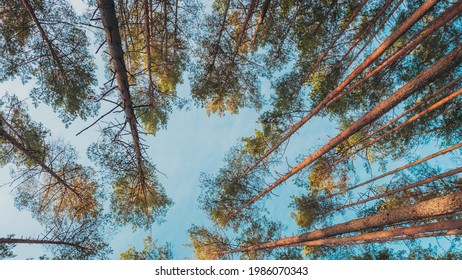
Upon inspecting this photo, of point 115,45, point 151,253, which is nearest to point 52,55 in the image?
point 115,45

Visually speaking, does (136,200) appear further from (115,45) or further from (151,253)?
(115,45)

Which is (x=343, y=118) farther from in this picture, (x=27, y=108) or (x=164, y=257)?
(x=27, y=108)

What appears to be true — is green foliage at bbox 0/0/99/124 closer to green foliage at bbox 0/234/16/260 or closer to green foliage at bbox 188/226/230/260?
green foliage at bbox 0/234/16/260

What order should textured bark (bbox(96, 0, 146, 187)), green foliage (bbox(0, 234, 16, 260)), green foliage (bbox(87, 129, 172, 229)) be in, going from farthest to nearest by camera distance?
green foliage (bbox(87, 129, 172, 229)) < green foliage (bbox(0, 234, 16, 260)) < textured bark (bbox(96, 0, 146, 187))

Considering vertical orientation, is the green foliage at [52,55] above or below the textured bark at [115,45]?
above

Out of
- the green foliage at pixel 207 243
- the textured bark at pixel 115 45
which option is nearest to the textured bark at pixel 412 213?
the textured bark at pixel 115 45

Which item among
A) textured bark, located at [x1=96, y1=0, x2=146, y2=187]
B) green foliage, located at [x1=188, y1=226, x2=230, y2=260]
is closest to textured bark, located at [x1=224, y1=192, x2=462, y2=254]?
textured bark, located at [x1=96, y1=0, x2=146, y2=187]

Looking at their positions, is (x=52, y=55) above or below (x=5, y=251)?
above

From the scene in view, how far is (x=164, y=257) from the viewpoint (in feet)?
29.4

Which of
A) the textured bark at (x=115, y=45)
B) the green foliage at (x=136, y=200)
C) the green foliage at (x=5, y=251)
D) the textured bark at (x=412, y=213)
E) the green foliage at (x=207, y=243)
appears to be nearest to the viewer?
the textured bark at (x=412, y=213)

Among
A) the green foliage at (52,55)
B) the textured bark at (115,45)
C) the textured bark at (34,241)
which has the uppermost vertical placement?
the green foliage at (52,55)

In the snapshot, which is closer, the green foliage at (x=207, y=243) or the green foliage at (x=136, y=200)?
the green foliage at (x=136, y=200)

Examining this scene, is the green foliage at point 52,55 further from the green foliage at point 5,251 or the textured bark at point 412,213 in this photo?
the textured bark at point 412,213

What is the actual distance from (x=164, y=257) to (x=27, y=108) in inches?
238
